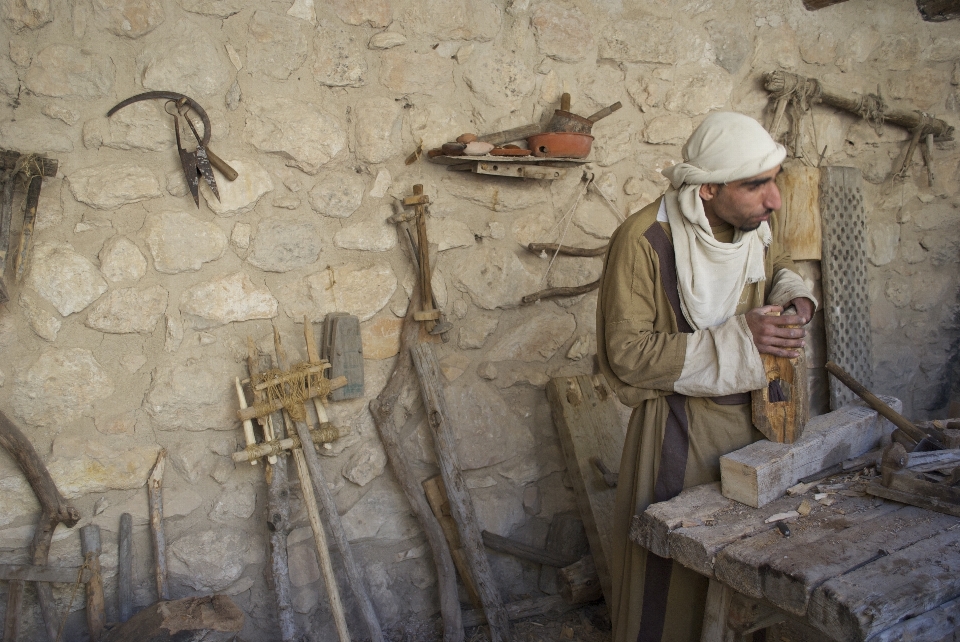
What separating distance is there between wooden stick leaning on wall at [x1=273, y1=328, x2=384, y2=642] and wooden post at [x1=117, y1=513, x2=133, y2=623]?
60 cm

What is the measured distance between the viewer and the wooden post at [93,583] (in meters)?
2.17

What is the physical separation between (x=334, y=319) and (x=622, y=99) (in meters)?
1.56

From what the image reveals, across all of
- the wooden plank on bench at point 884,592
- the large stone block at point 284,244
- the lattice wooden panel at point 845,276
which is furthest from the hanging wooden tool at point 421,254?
the lattice wooden panel at point 845,276

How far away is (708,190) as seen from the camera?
171 cm

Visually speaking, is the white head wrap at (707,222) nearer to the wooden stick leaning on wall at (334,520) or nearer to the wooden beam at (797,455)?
the wooden beam at (797,455)

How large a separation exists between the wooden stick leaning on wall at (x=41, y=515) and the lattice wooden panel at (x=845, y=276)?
3.15 meters

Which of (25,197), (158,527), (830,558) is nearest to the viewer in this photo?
(830,558)

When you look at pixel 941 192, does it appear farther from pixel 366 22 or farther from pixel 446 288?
pixel 366 22

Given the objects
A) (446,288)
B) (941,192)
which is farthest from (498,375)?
(941,192)

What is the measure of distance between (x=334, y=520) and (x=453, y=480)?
46 cm

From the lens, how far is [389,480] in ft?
8.67

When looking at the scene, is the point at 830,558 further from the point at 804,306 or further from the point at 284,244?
the point at 284,244

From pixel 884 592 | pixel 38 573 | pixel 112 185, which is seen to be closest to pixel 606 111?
pixel 112 185

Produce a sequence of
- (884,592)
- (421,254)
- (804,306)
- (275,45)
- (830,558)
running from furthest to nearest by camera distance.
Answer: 1. (421,254)
2. (275,45)
3. (804,306)
4. (830,558)
5. (884,592)
